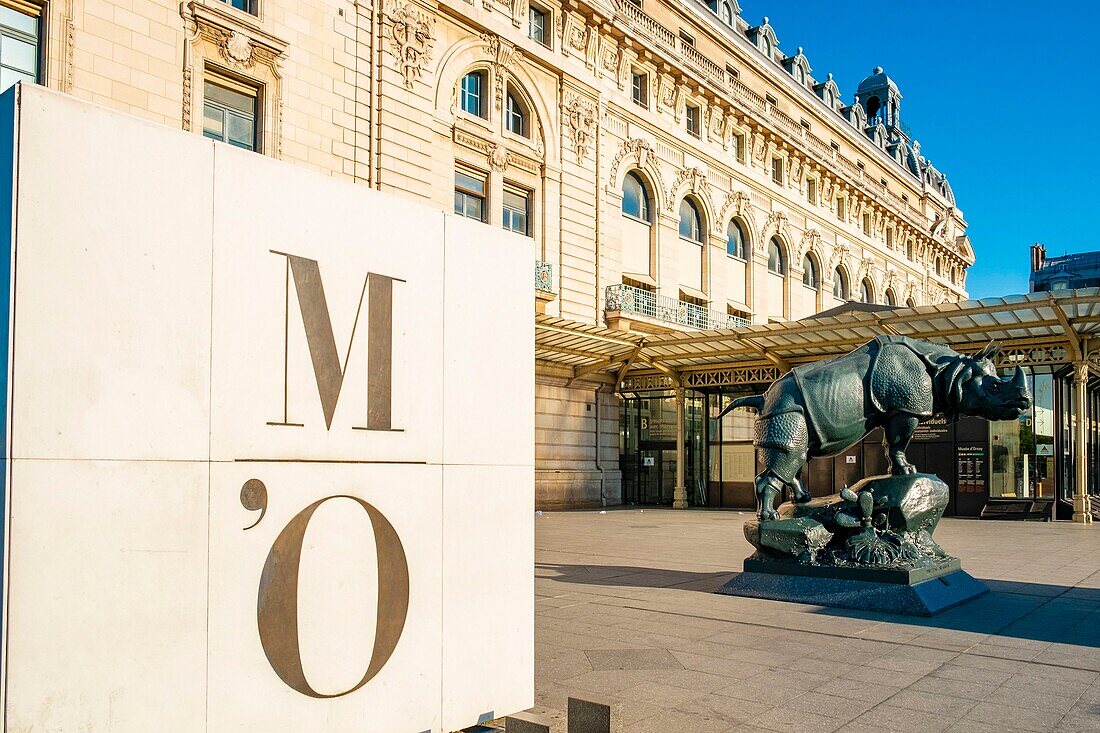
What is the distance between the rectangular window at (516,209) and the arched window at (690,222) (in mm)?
9202

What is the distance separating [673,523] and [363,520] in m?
19.9

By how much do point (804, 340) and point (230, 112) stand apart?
16756 mm

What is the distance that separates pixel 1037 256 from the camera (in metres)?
97.2

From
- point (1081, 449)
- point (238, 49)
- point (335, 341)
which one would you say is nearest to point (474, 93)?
point (238, 49)

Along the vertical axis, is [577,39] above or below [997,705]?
above

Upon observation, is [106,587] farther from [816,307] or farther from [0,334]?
[816,307]

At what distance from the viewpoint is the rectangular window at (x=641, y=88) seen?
36812 millimetres

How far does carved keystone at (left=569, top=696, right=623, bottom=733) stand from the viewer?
14.2 ft

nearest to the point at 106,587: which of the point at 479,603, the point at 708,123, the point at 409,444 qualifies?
the point at 409,444

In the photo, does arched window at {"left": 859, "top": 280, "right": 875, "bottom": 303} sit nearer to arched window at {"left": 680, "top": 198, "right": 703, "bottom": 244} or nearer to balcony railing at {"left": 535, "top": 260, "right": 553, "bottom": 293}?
arched window at {"left": 680, "top": 198, "right": 703, "bottom": 244}

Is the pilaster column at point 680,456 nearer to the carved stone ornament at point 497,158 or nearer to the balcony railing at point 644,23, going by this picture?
the carved stone ornament at point 497,158

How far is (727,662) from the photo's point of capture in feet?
22.5

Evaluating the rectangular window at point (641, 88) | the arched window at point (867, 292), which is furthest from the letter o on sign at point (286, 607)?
the arched window at point (867, 292)

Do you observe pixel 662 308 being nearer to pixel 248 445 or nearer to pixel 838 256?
pixel 838 256
